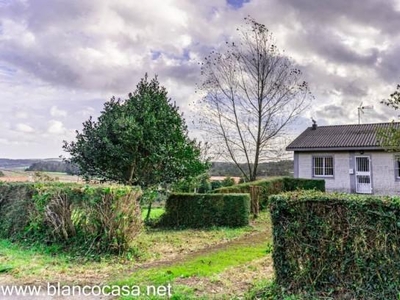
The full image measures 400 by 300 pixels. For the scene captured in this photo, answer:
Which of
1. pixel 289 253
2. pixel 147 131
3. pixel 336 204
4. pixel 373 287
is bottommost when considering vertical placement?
pixel 373 287

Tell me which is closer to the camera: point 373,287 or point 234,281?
point 373,287

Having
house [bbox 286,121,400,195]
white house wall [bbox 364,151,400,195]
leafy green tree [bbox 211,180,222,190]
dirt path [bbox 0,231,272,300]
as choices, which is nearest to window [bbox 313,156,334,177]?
house [bbox 286,121,400,195]

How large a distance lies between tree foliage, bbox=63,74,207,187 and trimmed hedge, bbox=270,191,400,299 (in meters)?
7.23

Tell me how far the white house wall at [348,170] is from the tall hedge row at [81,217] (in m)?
16.4

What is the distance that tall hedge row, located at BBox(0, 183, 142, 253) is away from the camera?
661 centimetres

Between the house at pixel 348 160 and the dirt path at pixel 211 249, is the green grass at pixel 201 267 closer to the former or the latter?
the dirt path at pixel 211 249

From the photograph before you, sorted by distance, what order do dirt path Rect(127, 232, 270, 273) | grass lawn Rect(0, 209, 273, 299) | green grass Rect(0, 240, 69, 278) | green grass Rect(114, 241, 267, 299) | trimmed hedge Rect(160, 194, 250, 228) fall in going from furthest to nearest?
trimmed hedge Rect(160, 194, 250, 228) → dirt path Rect(127, 232, 270, 273) → green grass Rect(0, 240, 69, 278) → green grass Rect(114, 241, 267, 299) → grass lawn Rect(0, 209, 273, 299)

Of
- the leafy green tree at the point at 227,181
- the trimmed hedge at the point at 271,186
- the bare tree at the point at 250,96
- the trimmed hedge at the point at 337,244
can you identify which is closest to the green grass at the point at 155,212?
the trimmed hedge at the point at 271,186

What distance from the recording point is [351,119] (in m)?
23.2

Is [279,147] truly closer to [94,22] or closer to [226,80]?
[226,80]

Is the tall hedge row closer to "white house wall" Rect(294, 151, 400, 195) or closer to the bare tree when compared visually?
the bare tree

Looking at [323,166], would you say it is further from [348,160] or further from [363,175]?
[363,175]

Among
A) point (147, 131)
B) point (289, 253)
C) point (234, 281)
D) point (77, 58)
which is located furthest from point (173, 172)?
point (289, 253)

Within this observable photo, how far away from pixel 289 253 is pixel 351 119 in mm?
22015
